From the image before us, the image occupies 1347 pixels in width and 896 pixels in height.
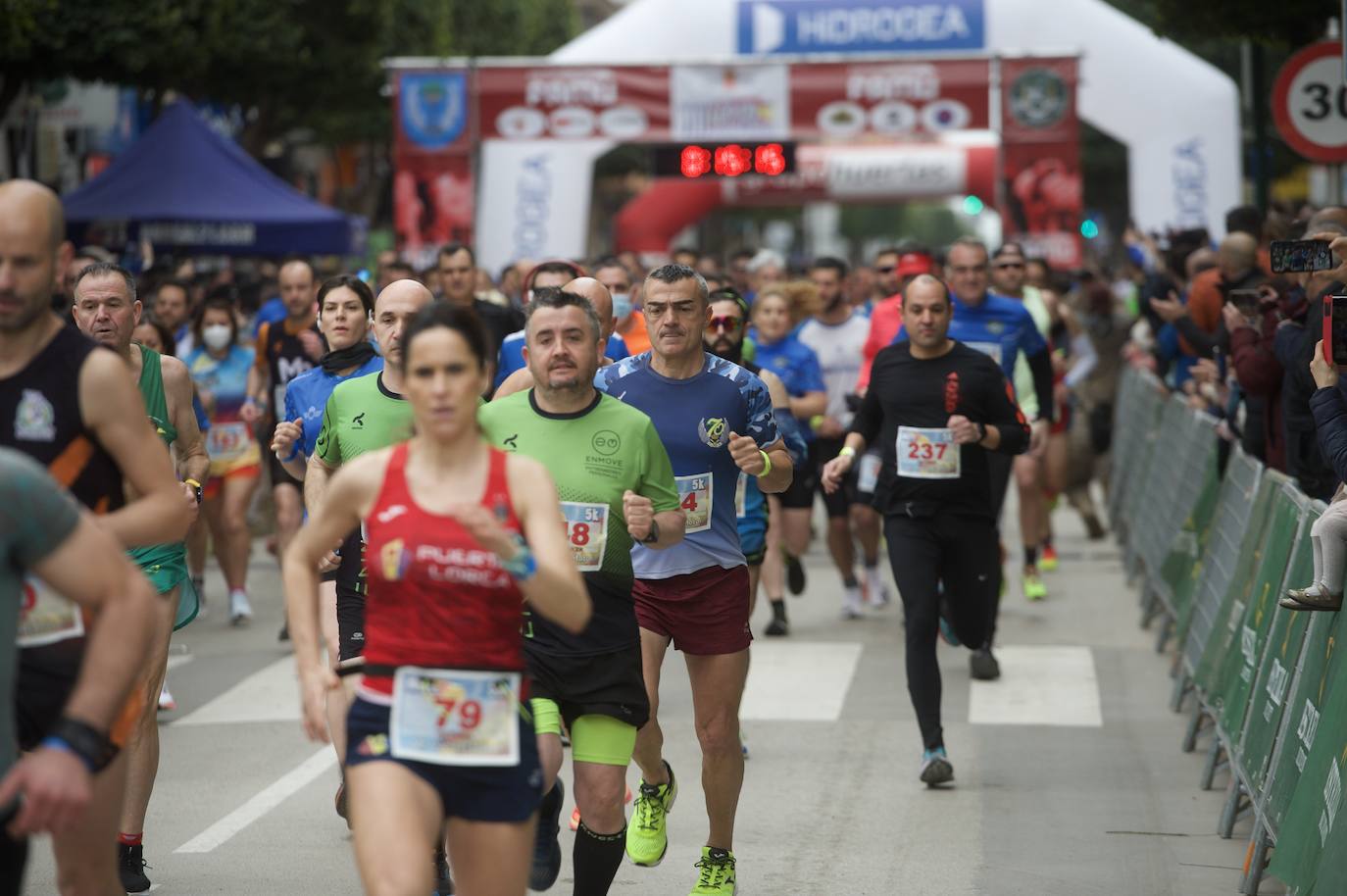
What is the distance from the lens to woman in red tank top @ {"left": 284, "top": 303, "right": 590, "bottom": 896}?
438 cm

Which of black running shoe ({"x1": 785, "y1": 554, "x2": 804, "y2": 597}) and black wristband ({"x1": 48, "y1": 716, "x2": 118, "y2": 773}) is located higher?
black wristband ({"x1": 48, "y1": 716, "x2": 118, "y2": 773})

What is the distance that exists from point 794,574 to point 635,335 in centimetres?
270

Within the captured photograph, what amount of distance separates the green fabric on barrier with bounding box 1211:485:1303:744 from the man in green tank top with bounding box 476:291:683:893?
106 inches

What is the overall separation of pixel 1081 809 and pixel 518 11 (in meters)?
40.6

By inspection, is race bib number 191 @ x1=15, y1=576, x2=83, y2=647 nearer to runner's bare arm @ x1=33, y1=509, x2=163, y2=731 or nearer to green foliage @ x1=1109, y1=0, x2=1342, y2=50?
runner's bare arm @ x1=33, y1=509, x2=163, y2=731

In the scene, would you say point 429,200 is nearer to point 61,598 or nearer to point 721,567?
point 721,567

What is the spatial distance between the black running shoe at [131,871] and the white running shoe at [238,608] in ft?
20.3

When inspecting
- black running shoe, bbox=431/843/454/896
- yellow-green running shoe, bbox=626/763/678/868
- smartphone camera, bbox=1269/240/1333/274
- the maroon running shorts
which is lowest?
black running shoe, bbox=431/843/454/896

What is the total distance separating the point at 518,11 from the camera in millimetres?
46812

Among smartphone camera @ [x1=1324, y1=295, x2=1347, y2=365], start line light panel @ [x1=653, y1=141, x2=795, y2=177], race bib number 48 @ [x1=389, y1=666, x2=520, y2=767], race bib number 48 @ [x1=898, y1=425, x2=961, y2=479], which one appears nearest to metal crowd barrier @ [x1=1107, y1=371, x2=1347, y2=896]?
smartphone camera @ [x1=1324, y1=295, x2=1347, y2=365]

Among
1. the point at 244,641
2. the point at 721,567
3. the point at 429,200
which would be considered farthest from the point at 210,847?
the point at 429,200

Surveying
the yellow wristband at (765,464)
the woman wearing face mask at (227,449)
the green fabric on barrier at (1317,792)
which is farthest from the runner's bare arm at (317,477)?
the woman wearing face mask at (227,449)

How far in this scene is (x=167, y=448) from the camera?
6523 millimetres

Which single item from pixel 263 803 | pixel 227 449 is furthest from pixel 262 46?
A: pixel 263 803
